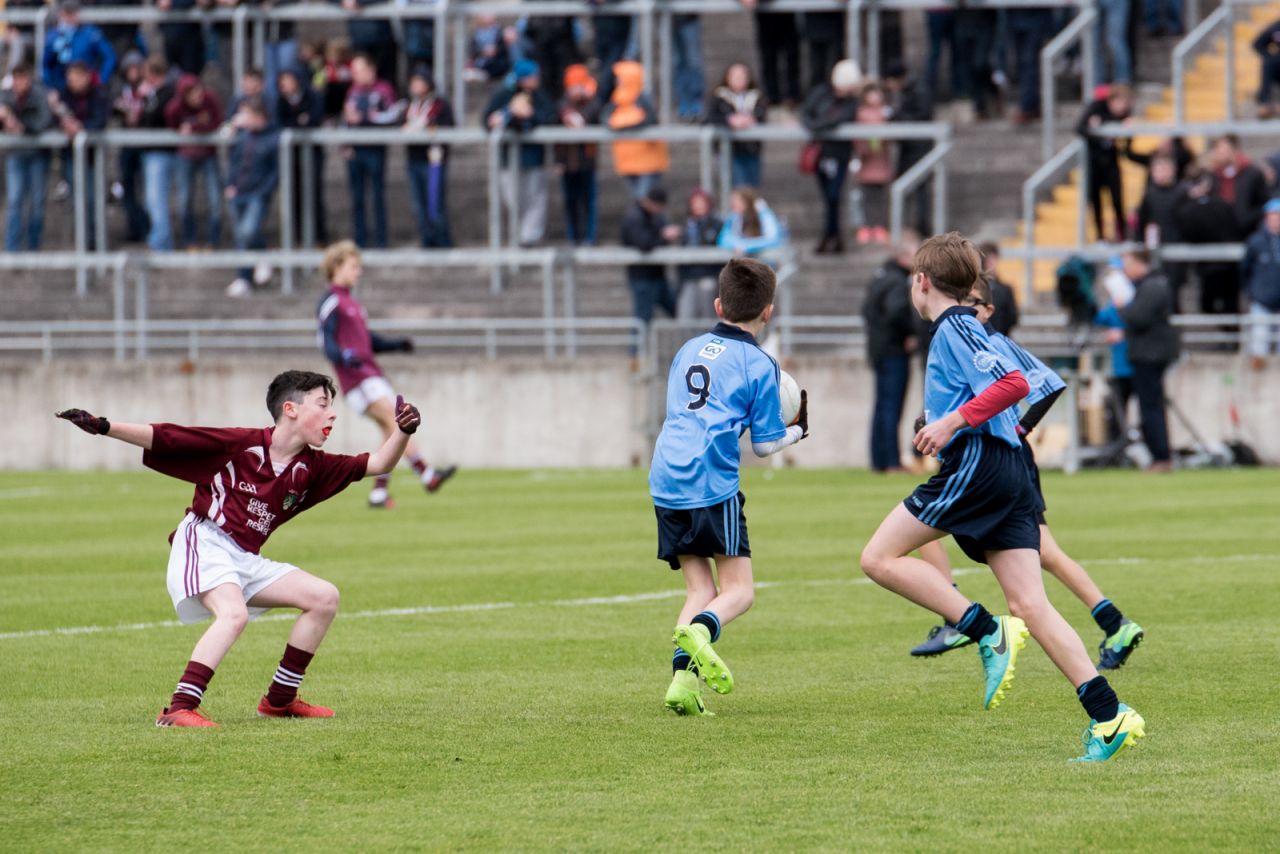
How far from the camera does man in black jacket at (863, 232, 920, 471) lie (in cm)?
2209

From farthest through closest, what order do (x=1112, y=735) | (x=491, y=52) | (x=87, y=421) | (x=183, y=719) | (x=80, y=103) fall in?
(x=491, y=52) → (x=80, y=103) → (x=183, y=719) → (x=87, y=421) → (x=1112, y=735)

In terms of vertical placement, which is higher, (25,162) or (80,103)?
(80,103)

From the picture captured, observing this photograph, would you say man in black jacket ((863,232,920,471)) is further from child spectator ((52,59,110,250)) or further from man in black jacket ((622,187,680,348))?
child spectator ((52,59,110,250))

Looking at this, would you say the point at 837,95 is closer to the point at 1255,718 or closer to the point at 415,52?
the point at 415,52

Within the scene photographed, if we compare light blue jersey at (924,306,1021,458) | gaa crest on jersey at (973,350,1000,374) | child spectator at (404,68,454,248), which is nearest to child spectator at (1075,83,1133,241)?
child spectator at (404,68,454,248)

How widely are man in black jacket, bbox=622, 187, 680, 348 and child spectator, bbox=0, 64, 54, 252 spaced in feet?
→ 28.8

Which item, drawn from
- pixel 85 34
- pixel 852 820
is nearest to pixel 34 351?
pixel 85 34

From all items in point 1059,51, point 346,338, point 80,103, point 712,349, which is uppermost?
point 1059,51

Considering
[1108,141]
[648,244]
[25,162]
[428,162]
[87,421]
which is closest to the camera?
[87,421]

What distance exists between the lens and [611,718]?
27.0 ft

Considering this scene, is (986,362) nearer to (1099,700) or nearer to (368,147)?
(1099,700)

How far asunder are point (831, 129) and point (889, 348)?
5277 millimetres

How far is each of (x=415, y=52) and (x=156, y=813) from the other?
25.0 m

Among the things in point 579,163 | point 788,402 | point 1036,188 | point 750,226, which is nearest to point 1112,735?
point 788,402
